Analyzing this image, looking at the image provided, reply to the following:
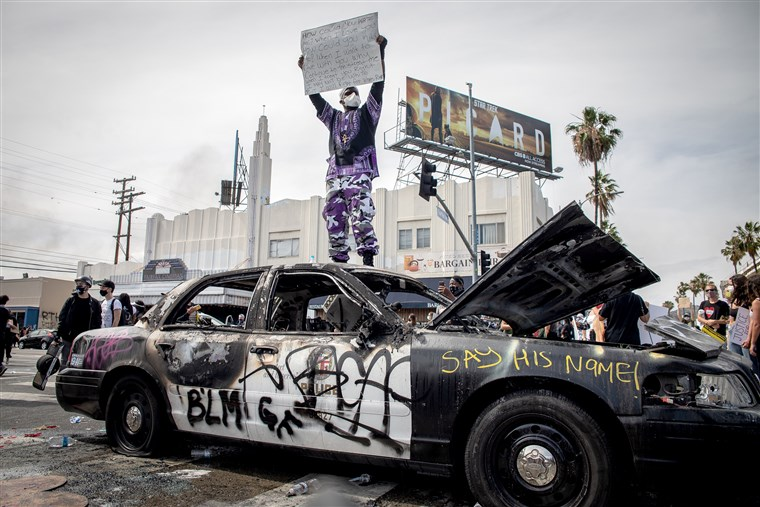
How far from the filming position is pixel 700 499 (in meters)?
2.60

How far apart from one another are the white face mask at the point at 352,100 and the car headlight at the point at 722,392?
6.82 meters

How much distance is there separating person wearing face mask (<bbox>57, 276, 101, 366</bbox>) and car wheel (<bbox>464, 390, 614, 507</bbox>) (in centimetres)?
608

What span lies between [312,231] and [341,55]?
24416mm

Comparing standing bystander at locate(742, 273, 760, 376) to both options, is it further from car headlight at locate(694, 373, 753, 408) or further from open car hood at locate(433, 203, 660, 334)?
car headlight at locate(694, 373, 753, 408)

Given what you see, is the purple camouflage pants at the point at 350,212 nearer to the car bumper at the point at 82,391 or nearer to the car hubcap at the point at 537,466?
the car bumper at the point at 82,391

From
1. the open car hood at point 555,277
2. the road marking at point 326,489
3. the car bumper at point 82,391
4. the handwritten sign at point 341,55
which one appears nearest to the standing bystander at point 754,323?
the open car hood at point 555,277

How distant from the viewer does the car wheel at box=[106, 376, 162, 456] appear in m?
4.04

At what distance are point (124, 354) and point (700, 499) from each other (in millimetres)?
3952

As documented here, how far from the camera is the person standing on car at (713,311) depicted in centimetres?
799

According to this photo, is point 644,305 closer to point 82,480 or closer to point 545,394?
point 545,394

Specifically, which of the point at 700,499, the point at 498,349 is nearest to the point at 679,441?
the point at 700,499

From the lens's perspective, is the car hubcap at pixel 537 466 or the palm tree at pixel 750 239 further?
the palm tree at pixel 750 239

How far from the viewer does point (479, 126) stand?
3338 centimetres

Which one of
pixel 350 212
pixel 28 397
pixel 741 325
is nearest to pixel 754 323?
pixel 741 325
